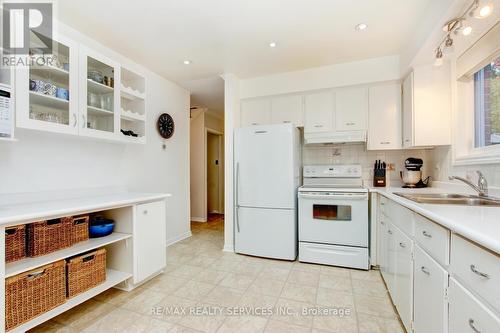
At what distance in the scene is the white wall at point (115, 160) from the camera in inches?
69.2

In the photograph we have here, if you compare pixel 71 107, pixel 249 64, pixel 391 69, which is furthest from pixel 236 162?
pixel 391 69

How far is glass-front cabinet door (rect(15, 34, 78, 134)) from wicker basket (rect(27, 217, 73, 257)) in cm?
69

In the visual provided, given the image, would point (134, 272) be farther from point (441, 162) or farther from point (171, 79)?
point (441, 162)

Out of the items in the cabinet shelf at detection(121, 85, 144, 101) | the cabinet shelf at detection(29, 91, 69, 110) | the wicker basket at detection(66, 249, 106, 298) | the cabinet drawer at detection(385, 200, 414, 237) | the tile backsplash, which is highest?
the cabinet shelf at detection(121, 85, 144, 101)

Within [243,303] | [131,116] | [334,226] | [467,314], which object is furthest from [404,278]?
[131,116]

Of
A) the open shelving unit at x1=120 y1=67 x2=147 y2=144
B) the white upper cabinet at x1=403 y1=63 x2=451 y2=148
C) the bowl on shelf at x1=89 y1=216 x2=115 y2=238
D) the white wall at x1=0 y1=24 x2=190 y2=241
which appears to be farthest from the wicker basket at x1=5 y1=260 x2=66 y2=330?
the white upper cabinet at x1=403 y1=63 x2=451 y2=148

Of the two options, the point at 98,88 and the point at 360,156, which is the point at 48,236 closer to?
the point at 98,88

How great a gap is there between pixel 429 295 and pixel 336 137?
1.94 meters

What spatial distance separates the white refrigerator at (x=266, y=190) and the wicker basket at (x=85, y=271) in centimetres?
152

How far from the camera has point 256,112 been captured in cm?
322

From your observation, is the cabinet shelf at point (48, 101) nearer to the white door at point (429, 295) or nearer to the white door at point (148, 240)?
the white door at point (148, 240)

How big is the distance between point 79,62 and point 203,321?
226cm

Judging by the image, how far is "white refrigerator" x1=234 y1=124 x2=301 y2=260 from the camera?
2684mm

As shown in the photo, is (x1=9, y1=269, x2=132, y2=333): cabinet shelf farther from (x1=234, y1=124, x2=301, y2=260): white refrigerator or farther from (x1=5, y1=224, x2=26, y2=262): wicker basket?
(x1=234, y1=124, x2=301, y2=260): white refrigerator
